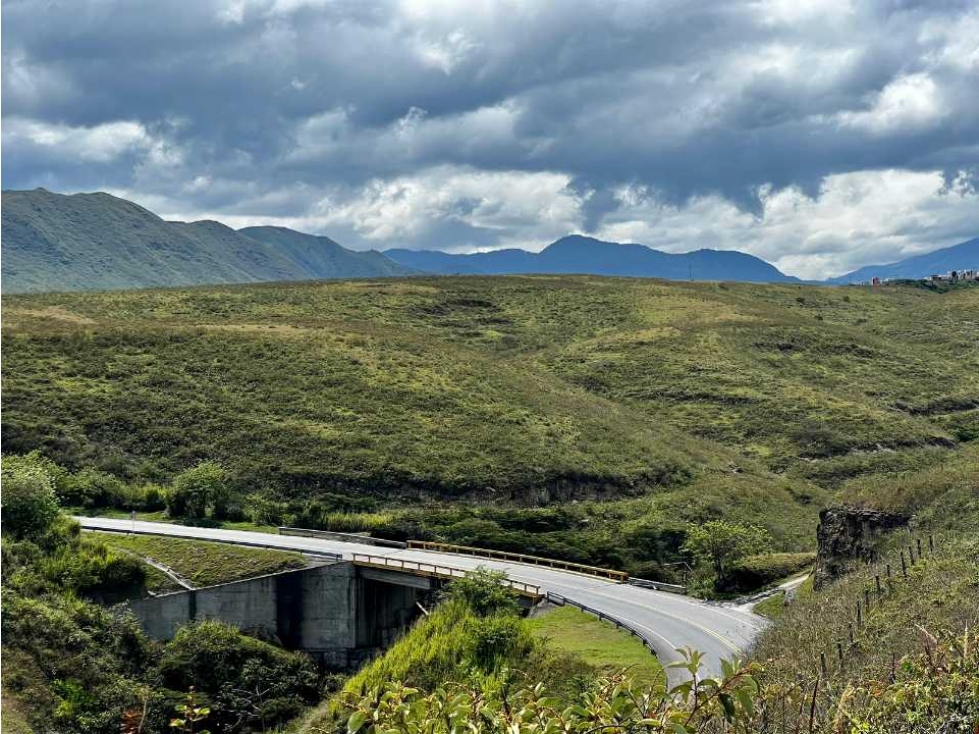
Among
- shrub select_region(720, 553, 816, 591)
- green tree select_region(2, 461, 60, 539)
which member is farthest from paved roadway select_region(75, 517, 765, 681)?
green tree select_region(2, 461, 60, 539)

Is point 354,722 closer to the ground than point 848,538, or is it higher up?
higher up

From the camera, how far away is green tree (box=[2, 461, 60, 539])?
43344mm

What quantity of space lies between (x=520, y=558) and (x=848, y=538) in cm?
1864

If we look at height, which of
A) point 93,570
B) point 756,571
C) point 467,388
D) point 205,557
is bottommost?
point 756,571

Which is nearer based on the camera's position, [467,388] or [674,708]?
[674,708]

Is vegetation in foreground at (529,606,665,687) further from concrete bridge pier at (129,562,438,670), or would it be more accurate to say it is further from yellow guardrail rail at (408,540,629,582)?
yellow guardrail rail at (408,540,629,582)

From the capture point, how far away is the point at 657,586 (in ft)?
153

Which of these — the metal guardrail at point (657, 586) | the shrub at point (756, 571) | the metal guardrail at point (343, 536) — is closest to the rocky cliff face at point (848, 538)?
the shrub at point (756, 571)

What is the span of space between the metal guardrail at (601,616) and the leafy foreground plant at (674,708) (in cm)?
2433

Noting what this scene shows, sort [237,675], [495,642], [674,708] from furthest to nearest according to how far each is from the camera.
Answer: [237,675], [495,642], [674,708]

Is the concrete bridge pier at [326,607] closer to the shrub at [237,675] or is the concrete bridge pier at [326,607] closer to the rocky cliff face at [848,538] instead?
the shrub at [237,675]

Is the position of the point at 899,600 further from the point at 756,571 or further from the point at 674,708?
the point at 756,571

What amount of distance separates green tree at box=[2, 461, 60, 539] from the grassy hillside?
1537 centimetres

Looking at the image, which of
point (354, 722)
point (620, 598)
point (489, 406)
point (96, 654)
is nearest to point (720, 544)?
point (620, 598)
